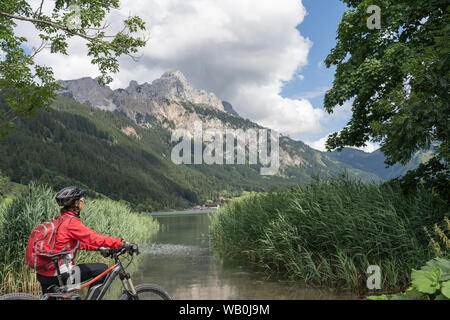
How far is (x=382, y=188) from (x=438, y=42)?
5.06m

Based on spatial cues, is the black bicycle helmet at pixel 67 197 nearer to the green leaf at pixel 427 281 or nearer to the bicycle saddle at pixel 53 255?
the bicycle saddle at pixel 53 255

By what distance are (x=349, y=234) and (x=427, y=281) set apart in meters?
6.82

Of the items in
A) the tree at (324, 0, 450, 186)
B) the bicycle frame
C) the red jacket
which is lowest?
the bicycle frame

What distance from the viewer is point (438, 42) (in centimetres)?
711

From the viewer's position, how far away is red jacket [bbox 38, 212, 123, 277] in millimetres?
4316

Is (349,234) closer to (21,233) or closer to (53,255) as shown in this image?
(53,255)

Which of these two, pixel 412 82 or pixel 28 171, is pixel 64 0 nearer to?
pixel 412 82

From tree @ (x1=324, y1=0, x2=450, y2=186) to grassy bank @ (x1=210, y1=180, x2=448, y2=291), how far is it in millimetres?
1503

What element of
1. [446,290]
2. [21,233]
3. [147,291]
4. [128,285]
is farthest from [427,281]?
[21,233]

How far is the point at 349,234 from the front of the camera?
9.83 m

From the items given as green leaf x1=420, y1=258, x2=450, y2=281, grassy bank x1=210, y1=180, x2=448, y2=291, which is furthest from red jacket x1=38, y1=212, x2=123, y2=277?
grassy bank x1=210, y1=180, x2=448, y2=291

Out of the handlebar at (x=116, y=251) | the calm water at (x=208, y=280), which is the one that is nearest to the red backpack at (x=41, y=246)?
the handlebar at (x=116, y=251)

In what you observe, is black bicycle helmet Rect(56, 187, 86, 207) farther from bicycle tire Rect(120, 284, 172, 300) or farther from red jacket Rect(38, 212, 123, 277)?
bicycle tire Rect(120, 284, 172, 300)
